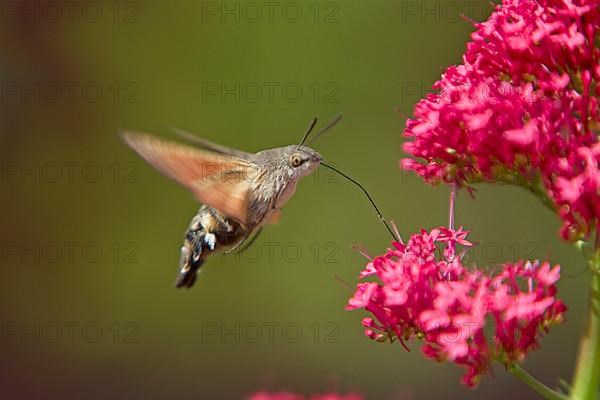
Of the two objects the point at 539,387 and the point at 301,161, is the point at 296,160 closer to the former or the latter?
the point at 301,161

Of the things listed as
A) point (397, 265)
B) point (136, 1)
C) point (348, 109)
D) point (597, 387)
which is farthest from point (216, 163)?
point (136, 1)

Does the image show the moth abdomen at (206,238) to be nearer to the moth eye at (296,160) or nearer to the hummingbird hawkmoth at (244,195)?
the hummingbird hawkmoth at (244,195)

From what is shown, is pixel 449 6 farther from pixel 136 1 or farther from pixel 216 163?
pixel 216 163

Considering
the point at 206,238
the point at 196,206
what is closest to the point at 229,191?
→ the point at 206,238

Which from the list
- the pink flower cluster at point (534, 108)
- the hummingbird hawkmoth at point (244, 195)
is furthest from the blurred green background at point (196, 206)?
the pink flower cluster at point (534, 108)

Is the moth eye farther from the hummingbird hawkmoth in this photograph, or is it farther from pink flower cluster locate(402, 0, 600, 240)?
pink flower cluster locate(402, 0, 600, 240)

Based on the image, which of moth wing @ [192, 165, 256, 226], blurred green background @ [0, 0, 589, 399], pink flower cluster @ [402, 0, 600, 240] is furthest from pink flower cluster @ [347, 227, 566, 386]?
blurred green background @ [0, 0, 589, 399]
